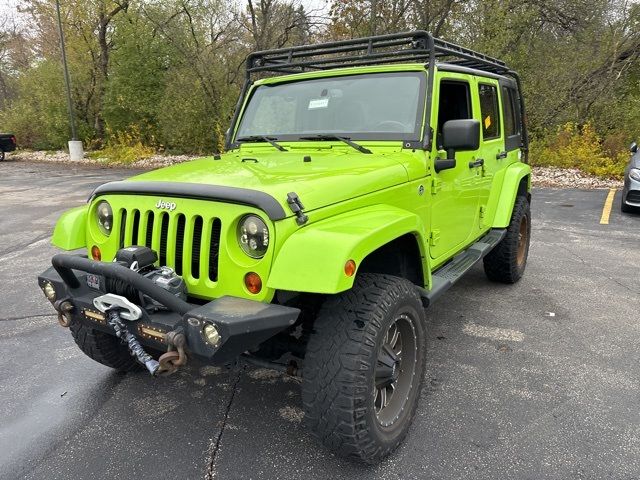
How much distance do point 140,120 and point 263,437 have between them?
19.3 m

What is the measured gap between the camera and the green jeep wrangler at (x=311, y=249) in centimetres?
213

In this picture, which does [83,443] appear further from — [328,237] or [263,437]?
[328,237]

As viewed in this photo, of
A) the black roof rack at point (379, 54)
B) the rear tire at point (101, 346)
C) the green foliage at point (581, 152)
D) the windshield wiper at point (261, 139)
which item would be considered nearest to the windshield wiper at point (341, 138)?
the windshield wiper at point (261, 139)

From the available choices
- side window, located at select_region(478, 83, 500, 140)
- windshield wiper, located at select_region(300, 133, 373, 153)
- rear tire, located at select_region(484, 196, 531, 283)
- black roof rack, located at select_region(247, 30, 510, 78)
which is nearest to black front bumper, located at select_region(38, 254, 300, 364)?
windshield wiper, located at select_region(300, 133, 373, 153)

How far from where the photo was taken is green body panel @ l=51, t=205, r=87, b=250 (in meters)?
2.85

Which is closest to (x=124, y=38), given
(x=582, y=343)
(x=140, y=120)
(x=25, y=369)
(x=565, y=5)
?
(x=140, y=120)

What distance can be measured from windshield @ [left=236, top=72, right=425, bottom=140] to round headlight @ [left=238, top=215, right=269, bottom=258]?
1.33 m

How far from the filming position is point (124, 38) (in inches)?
776

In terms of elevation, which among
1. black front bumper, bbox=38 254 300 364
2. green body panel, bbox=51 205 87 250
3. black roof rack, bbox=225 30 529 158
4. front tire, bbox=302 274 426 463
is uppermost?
black roof rack, bbox=225 30 529 158

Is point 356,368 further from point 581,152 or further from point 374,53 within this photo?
point 581,152

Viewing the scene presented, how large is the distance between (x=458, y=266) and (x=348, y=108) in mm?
1409

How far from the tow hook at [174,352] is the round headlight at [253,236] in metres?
0.48

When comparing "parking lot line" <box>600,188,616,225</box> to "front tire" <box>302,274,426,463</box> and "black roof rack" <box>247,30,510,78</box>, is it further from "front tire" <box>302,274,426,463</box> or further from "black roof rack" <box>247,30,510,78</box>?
"front tire" <box>302,274,426,463</box>

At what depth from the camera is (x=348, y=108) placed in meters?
3.45
